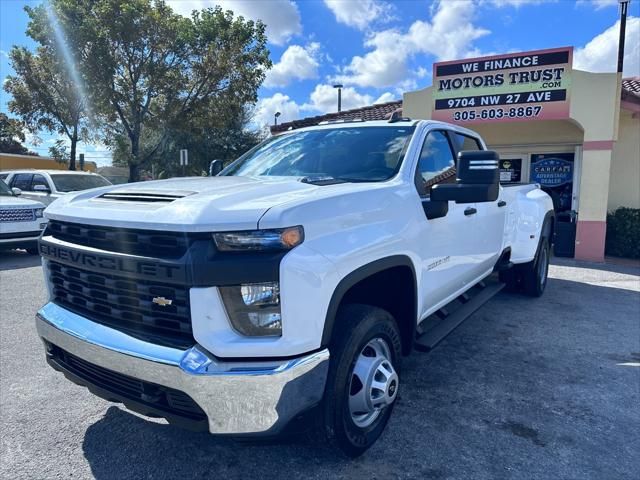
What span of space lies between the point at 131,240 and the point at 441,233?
2099 millimetres

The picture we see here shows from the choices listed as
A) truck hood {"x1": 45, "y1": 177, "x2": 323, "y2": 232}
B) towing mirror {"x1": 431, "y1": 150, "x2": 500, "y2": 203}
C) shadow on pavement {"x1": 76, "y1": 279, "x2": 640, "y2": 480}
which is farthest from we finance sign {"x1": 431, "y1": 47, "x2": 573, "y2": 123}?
truck hood {"x1": 45, "y1": 177, "x2": 323, "y2": 232}

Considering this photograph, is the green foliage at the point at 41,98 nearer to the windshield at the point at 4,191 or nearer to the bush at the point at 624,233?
the windshield at the point at 4,191

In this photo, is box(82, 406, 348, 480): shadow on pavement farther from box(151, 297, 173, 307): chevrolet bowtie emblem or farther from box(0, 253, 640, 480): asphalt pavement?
box(151, 297, 173, 307): chevrolet bowtie emblem

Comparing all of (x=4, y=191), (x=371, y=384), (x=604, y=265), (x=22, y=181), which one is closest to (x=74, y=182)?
(x=4, y=191)

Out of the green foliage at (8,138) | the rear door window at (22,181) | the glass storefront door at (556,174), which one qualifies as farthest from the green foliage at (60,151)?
the glass storefront door at (556,174)

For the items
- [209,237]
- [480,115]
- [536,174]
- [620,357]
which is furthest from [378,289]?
[536,174]

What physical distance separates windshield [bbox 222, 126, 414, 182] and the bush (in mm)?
8962

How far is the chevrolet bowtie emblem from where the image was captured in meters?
2.14

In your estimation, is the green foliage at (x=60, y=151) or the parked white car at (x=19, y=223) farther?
the green foliage at (x=60, y=151)

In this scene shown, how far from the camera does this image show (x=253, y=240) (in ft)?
6.69

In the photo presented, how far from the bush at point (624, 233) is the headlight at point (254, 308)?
34.7 ft

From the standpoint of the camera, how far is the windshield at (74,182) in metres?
11.2

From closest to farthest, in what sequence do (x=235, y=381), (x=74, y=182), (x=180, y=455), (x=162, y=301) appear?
(x=235, y=381)
(x=162, y=301)
(x=180, y=455)
(x=74, y=182)

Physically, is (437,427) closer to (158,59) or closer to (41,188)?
(41,188)
